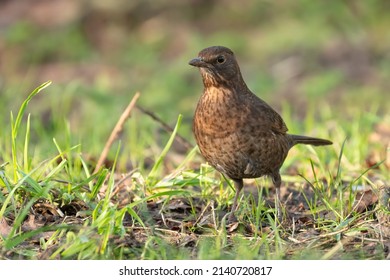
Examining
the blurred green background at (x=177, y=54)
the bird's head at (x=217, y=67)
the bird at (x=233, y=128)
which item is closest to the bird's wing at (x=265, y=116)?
the bird at (x=233, y=128)

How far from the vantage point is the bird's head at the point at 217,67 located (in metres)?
5.31

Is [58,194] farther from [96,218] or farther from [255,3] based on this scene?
[255,3]

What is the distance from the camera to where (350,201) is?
4883mm

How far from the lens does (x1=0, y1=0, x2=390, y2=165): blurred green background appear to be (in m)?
9.16

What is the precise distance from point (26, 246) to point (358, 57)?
7423 mm

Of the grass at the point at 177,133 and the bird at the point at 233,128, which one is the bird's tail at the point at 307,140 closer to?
the grass at the point at 177,133

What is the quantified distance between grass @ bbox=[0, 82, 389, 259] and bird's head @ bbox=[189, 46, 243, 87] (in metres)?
0.65

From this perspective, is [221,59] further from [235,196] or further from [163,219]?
[163,219]

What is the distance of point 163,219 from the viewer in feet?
16.1

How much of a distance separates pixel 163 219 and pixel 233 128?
→ 2.43 feet

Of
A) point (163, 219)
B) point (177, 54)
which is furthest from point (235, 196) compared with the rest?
point (177, 54)

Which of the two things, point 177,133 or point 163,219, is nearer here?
point 163,219

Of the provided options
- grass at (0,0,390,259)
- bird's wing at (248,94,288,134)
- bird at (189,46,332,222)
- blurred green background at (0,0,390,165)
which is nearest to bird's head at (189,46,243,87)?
bird at (189,46,332,222)

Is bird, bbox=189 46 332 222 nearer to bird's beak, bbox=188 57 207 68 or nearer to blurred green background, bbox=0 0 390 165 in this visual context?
bird's beak, bbox=188 57 207 68
